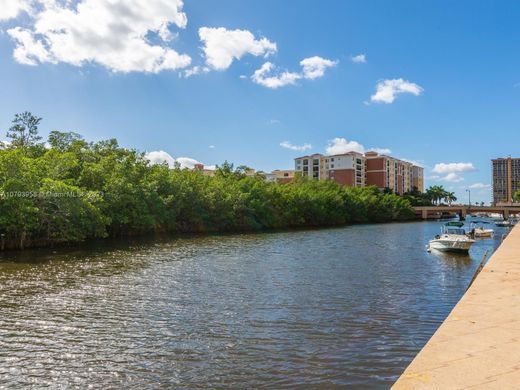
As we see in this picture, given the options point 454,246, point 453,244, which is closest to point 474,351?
point 453,244

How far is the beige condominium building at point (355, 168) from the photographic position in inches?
6535

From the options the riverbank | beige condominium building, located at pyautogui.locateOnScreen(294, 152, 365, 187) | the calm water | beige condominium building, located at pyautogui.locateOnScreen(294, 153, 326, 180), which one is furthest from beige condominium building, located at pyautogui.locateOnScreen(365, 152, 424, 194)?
the calm water

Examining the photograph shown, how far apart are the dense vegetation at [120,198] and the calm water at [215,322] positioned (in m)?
9.78

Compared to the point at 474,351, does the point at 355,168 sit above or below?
above

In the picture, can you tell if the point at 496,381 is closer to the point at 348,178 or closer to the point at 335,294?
the point at 335,294

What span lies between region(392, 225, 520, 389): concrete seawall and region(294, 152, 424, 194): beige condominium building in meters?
152

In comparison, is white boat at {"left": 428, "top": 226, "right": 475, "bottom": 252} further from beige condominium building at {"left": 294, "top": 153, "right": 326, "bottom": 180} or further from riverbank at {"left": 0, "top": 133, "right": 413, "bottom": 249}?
beige condominium building at {"left": 294, "top": 153, "right": 326, "bottom": 180}

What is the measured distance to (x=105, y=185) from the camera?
164 feet

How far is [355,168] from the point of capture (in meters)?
167

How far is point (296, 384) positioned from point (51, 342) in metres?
7.82

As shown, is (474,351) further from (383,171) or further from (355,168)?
(383,171)

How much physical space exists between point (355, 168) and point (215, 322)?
518 ft

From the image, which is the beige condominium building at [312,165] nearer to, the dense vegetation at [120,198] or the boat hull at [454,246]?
the dense vegetation at [120,198]

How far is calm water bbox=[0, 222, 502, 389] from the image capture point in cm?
1020
